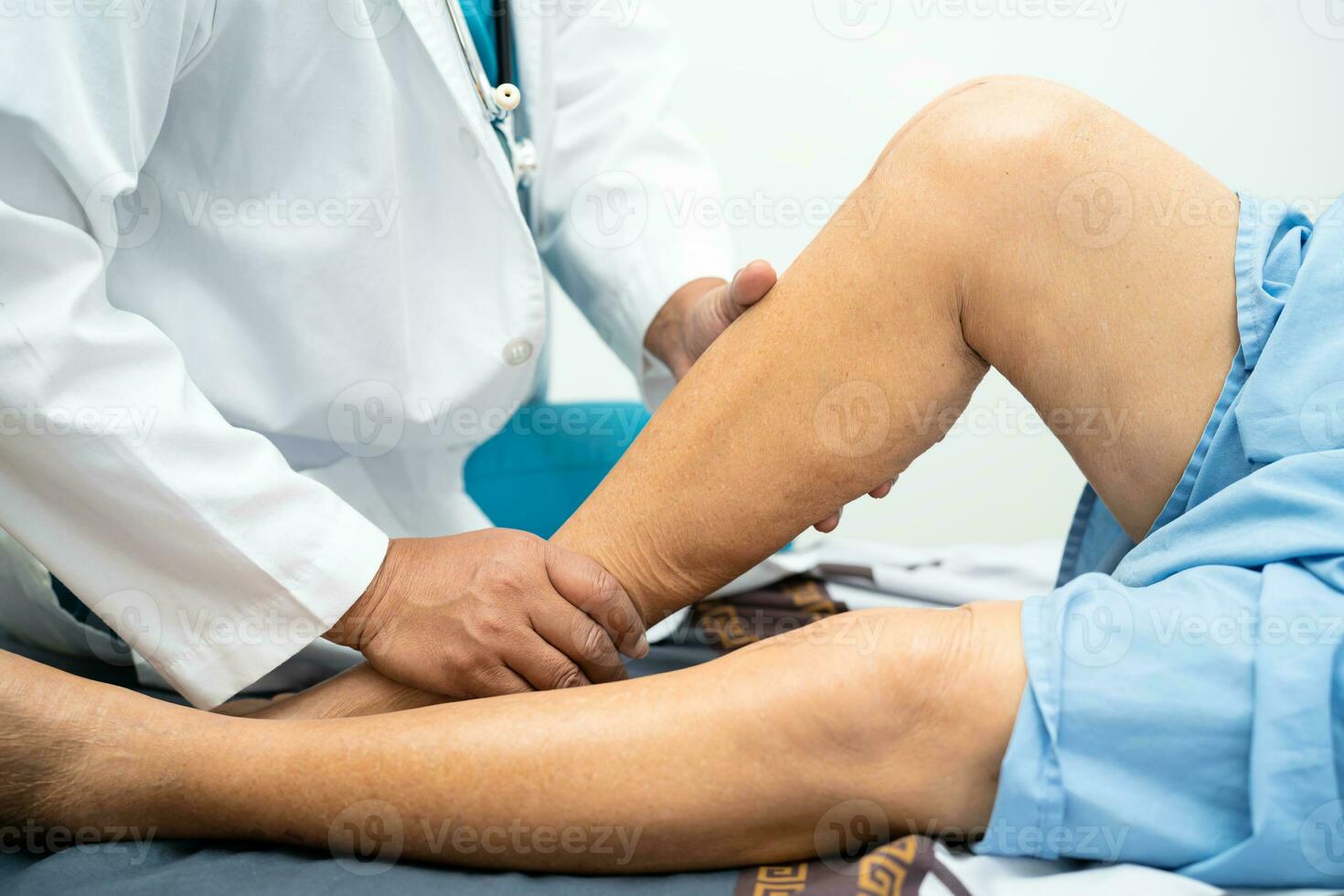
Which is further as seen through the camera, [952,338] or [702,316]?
[702,316]

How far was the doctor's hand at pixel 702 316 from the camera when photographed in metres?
0.72

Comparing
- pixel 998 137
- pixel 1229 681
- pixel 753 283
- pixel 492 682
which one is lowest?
pixel 492 682

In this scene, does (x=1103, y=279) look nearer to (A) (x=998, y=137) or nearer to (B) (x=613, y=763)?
(A) (x=998, y=137)

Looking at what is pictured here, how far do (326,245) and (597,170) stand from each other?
33cm

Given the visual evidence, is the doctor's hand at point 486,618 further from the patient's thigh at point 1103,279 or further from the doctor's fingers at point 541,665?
the patient's thigh at point 1103,279

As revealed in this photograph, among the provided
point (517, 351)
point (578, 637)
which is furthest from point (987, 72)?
point (578, 637)

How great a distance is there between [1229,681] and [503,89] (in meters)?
0.66

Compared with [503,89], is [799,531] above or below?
below

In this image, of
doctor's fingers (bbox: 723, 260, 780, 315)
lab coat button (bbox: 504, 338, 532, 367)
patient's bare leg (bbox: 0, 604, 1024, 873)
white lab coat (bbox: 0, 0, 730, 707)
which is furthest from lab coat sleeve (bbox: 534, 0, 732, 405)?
patient's bare leg (bbox: 0, 604, 1024, 873)

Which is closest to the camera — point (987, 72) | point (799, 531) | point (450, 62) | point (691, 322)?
point (799, 531)

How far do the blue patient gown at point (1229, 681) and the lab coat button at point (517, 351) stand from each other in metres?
0.49

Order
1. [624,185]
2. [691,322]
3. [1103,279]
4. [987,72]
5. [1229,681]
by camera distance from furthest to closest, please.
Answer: [987,72] < [624,185] < [691,322] < [1103,279] < [1229,681]

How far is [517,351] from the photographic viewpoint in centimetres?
88

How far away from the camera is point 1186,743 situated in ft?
1.61
